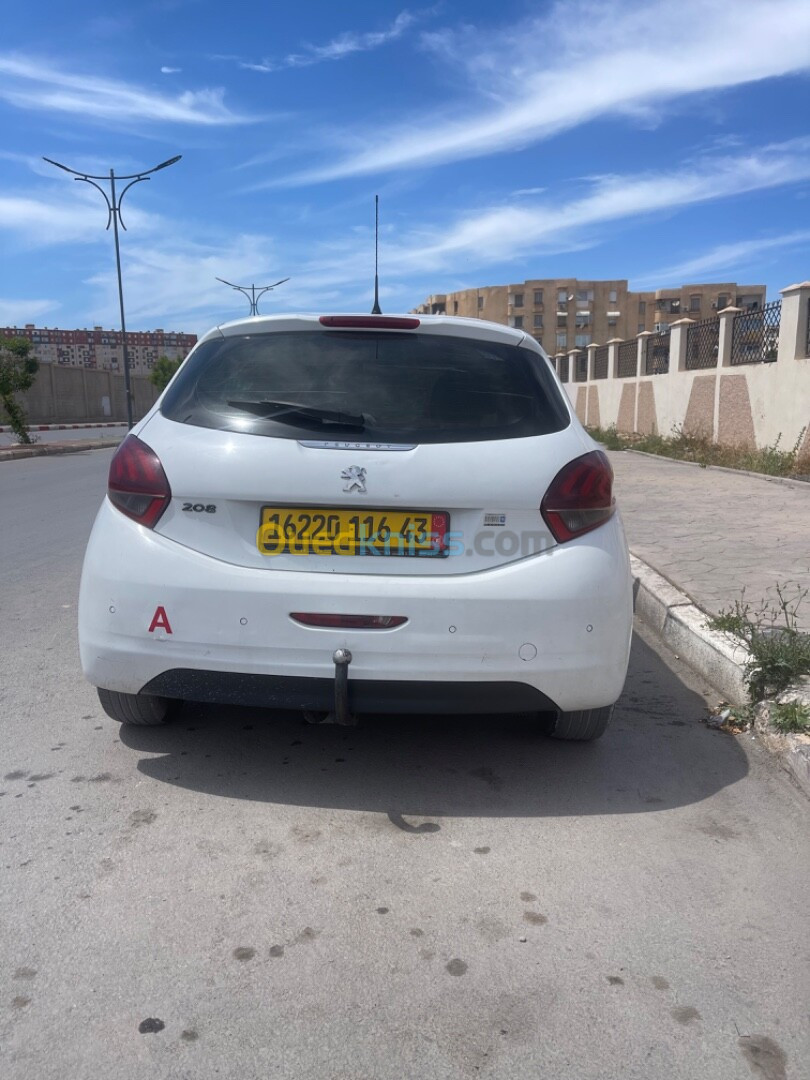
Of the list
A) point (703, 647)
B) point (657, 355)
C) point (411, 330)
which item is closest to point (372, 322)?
point (411, 330)

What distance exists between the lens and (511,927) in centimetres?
237

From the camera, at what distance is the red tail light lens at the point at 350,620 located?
285 centimetres

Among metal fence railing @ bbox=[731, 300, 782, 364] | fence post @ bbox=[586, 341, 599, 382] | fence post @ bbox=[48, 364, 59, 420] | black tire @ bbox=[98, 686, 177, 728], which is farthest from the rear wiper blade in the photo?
fence post @ bbox=[48, 364, 59, 420]

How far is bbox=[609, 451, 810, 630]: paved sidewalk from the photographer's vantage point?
19.3 ft

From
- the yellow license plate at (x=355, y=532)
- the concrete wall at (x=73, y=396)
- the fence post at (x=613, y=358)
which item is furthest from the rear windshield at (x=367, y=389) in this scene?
the concrete wall at (x=73, y=396)

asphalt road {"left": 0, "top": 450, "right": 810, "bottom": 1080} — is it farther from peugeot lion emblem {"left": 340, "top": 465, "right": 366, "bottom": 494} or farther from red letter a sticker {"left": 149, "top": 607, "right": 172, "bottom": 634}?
peugeot lion emblem {"left": 340, "top": 465, "right": 366, "bottom": 494}

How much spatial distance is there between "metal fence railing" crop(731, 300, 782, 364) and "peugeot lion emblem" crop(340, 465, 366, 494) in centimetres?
1210

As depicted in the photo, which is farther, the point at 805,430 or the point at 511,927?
the point at 805,430

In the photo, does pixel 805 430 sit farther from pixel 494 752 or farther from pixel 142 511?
pixel 142 511

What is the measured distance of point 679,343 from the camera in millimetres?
18391

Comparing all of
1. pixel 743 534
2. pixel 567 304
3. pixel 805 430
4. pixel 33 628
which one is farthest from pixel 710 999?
pixel 567 304

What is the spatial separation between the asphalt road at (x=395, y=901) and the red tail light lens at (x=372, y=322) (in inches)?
62.0

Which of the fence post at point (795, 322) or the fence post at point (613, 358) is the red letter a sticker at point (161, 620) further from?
the fence post at point (613, 358)

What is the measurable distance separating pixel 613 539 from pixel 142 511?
1.57 meters
